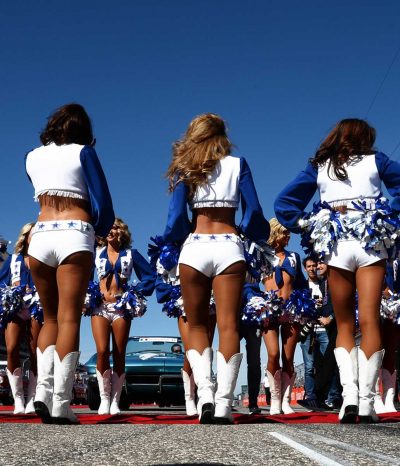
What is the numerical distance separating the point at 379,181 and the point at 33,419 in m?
3.17

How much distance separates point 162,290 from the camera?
7.36 m

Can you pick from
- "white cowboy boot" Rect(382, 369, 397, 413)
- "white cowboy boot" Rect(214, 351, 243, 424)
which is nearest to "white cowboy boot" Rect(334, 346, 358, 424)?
"white cowboy boot" Rect(214, 351, 243, 424)

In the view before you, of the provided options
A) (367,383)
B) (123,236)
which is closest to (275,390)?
(123,236)

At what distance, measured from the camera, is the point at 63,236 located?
15.8 ft

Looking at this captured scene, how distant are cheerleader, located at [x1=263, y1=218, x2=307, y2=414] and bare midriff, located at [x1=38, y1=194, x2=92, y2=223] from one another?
327cm

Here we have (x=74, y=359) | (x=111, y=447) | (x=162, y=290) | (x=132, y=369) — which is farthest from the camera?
(x=132, y=369)

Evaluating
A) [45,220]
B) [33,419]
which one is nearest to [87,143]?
[45,220]

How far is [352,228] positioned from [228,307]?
3.50 feet

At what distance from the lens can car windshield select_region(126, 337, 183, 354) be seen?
42.7 ft

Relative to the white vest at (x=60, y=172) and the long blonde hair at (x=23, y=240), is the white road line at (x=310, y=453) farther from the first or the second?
the long blonde hair at (x=23, y=240)

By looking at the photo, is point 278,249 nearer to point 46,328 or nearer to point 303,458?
point 46,328

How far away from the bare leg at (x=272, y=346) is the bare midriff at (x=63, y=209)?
3.40 meters

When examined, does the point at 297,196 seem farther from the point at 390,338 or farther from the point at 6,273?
the point at 6,273

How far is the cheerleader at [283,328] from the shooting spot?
764 cm
